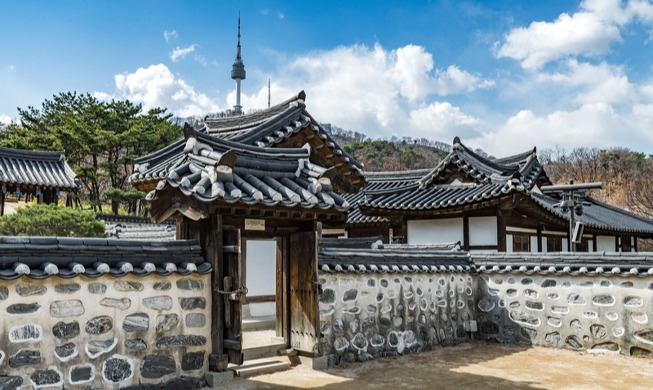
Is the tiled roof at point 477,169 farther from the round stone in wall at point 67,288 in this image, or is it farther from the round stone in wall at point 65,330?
the round stone in wall at point 65,330

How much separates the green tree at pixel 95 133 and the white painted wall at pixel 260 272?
23091 millimetres

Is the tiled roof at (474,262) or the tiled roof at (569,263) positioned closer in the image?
the tiled roof at (474,262)

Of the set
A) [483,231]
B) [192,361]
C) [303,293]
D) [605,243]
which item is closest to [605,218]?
[605,243]

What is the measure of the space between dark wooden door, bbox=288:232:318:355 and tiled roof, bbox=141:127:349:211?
92cm

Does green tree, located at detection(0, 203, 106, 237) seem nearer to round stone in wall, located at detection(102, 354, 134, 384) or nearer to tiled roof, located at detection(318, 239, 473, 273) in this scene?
tiled roof, located at detection(318, 239, 473, 273)

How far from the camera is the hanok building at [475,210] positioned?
14898 millimetres

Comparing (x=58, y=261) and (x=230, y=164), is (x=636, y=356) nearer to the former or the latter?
(x=230, y=164)

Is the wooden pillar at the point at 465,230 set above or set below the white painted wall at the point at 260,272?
above

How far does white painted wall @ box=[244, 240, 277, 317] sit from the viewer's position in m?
13.7

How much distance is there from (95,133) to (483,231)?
1108 inches

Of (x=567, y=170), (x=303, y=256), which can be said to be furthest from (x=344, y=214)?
(x=567, y=170)

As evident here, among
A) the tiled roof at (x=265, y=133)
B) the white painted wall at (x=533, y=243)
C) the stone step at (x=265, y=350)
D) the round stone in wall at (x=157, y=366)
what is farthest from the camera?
the white painted wall at (x=533, y=243)

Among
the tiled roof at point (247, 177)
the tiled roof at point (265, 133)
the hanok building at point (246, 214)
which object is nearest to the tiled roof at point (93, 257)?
the hanok building at point (246, 214)

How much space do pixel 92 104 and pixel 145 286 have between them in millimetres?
33973
